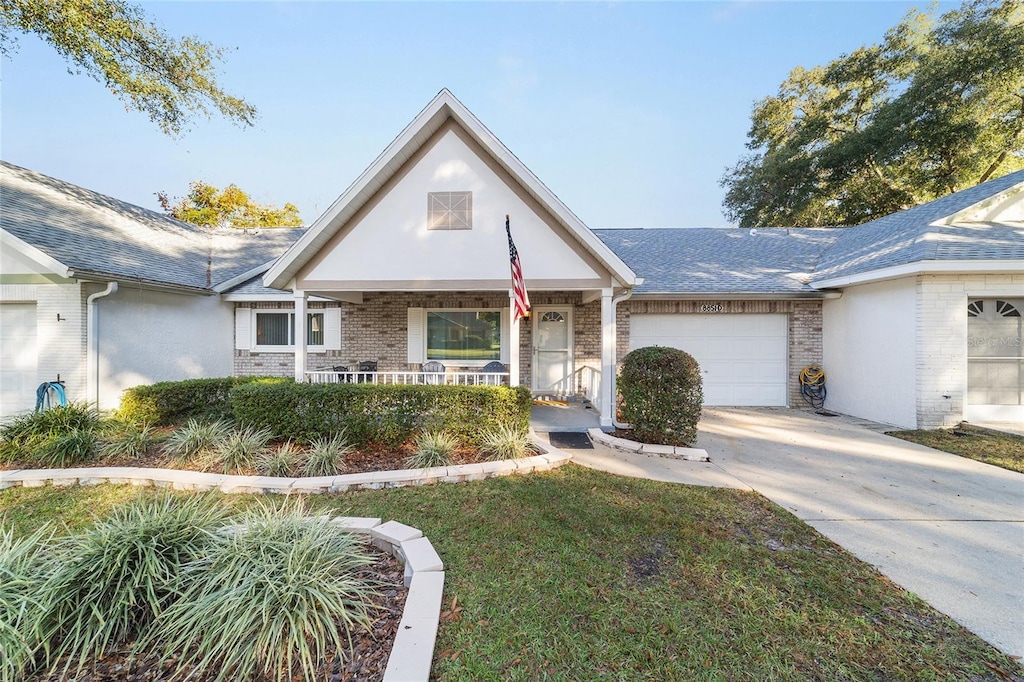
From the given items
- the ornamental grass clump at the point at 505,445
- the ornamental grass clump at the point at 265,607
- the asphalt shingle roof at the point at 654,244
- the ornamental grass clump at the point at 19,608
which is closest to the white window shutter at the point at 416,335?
the asphalt shingle roof at the point at 654,244

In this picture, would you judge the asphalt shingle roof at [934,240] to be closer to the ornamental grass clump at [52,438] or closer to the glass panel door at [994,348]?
the glass panel door at [994,348]

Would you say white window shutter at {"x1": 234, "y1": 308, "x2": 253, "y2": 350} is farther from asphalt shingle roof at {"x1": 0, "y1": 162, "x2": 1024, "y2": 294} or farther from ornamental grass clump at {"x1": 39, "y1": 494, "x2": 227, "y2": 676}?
ornamental grass clump at {"x1": 39, "y1": 494, "x2": 227, "y2": 676}

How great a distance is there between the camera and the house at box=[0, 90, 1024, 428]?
7777 millimetres

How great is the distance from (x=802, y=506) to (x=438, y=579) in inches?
167

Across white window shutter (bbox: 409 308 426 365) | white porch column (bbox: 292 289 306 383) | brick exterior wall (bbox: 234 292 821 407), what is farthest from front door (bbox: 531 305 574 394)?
white porch column (bbox: 292 289 306 383)

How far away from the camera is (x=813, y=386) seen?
10.7m

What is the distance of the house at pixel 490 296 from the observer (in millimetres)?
7777

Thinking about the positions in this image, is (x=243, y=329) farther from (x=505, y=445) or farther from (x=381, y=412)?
(x=505, y=445)

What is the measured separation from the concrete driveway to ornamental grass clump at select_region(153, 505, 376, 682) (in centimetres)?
425

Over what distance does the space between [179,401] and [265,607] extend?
6968 mm

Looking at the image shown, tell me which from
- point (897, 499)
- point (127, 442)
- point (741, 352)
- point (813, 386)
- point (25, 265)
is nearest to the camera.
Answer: point (897, 499)

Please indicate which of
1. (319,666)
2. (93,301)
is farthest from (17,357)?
(319,666)

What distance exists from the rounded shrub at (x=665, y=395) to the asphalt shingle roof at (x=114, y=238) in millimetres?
10351

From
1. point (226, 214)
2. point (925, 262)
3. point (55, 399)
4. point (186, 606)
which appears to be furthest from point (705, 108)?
point (226, 214)
